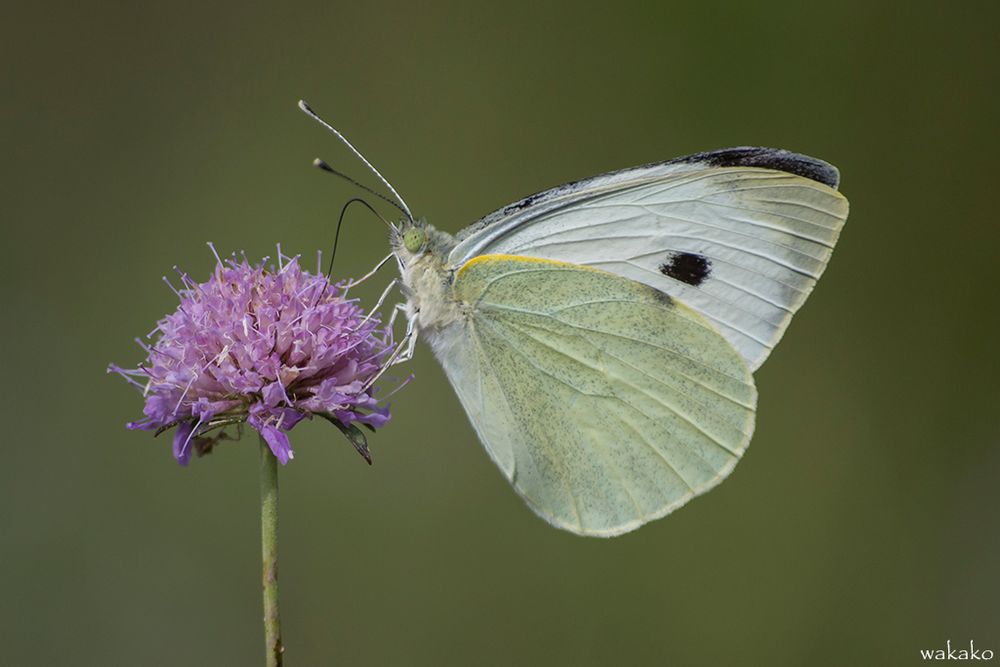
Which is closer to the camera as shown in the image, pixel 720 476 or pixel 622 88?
pixel 720 476

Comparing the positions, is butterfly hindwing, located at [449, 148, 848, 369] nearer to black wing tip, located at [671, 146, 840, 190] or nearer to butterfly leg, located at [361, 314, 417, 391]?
black wing tip, located at [671, 146, 840, 190]

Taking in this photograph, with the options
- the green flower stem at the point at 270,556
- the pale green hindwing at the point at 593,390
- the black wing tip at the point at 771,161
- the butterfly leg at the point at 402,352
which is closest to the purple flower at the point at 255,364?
the butterfly leg at the point at 402,352

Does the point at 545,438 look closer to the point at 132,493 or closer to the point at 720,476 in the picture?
the point at 720,476

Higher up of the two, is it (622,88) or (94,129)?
(94,129)

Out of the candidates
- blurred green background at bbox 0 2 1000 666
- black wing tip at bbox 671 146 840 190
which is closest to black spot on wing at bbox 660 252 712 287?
black wing tip at bbox 671 146 840 190

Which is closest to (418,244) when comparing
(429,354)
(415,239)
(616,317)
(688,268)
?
(415,239)

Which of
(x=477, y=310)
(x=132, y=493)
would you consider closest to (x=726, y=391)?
(x=477, y=310)
